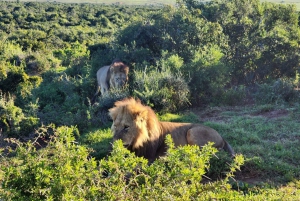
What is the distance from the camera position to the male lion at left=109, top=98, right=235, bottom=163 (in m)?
5.49

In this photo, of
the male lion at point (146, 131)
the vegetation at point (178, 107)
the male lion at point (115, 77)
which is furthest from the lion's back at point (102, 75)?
the male lion at point (146, 131)

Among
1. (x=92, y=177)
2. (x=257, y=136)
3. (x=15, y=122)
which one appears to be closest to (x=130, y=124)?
(x=92, y=177)

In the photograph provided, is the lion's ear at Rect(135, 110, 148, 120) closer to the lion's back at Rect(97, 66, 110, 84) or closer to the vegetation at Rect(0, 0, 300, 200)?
the vegetation at Rect(0, 0, 300, 200)

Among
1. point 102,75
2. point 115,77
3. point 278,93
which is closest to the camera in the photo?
point 115,77

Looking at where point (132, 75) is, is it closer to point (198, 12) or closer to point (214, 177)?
point (198, 12)

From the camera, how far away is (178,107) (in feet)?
36.7

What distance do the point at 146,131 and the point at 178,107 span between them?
18.2 feet

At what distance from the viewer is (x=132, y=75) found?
12.1m

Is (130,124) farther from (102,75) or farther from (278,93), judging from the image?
(278,93)

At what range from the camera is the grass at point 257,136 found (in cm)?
618

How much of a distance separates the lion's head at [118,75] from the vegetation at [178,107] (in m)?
0.34

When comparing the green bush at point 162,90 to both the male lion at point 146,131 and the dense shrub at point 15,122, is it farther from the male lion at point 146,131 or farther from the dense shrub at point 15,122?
the male lion at point 146,131

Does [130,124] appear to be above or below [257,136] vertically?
above

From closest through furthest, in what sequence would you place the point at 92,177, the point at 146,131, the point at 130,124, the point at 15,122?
the point at 92,177
the point at 130,124
the point at 146,131
the point at 15,122
